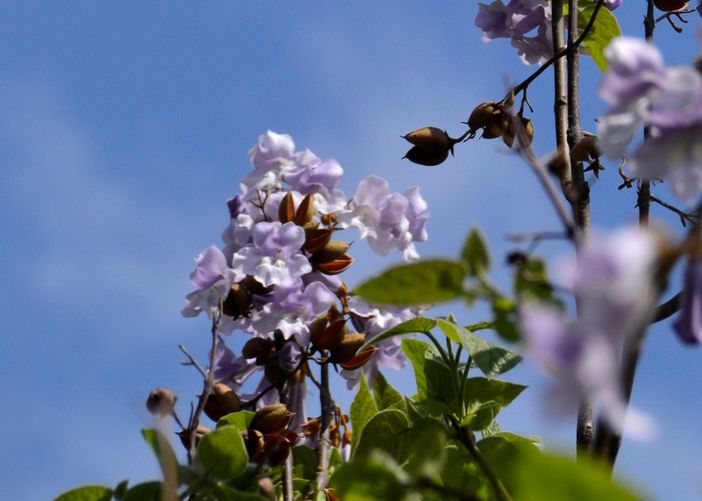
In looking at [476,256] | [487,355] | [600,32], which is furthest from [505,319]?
[600,32]

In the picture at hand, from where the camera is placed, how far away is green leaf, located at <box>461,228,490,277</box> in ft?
1.63

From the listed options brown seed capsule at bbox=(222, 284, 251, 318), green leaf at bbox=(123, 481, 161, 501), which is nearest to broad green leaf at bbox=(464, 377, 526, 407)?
brown seed capsule at bbox=(222, 284, 251, 318)

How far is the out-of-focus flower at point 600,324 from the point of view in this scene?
0.37m

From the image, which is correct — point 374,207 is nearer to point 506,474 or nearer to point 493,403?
point 493,403

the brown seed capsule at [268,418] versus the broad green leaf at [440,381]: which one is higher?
the broad green leaf at [440,381]

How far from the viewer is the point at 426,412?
1200 millimetres

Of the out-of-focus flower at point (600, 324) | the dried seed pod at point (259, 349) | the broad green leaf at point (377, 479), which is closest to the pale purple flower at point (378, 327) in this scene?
the dried seed pod at point (259, 349)

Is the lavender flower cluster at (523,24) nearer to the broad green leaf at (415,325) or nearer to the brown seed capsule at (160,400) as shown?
the broad green leaf at (415,325)

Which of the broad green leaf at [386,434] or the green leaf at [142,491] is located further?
the broad green leaf at [386,434]

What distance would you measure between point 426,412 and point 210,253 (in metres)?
0.38

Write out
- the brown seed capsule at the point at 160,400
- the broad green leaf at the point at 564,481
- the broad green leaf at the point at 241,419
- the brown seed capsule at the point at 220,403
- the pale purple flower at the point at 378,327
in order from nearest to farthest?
the broad green leaf at the point at 564,481, the brown seed capsule at the point at 160,400, the broad green leaf at the point at 241,419, the brown seed capsule at the point at 220,403, the pale purple flower at the point at 378,327

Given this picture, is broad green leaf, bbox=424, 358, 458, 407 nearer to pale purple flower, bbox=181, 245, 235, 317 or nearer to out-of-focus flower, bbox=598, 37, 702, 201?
pale purple flower, bbox=181, 245, 235, 317

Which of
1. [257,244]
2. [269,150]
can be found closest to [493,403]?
[257,244]

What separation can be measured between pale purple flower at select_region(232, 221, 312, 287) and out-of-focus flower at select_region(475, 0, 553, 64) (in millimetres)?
437
